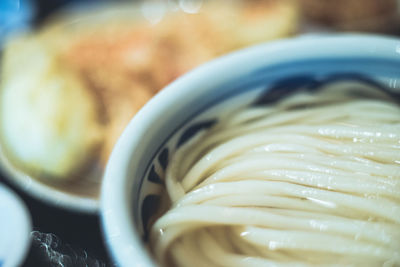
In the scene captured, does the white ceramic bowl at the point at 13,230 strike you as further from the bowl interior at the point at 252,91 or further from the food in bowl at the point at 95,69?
the bowl interior at the point at 252,91

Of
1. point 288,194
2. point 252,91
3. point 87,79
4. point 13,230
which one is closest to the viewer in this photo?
point 288,194

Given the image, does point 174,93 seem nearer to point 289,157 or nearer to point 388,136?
point 289,157

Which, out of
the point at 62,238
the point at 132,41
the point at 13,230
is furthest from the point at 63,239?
the point at 132,41

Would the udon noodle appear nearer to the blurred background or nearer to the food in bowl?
the blurred background

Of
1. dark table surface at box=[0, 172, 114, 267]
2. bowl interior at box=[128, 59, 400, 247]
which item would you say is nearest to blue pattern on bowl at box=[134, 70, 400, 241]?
bowl interior at box=[128, 59, 400, 247]

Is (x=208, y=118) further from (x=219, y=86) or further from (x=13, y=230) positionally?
(x=13, y=230)

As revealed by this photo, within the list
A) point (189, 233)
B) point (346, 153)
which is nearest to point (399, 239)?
point (346, 153)
